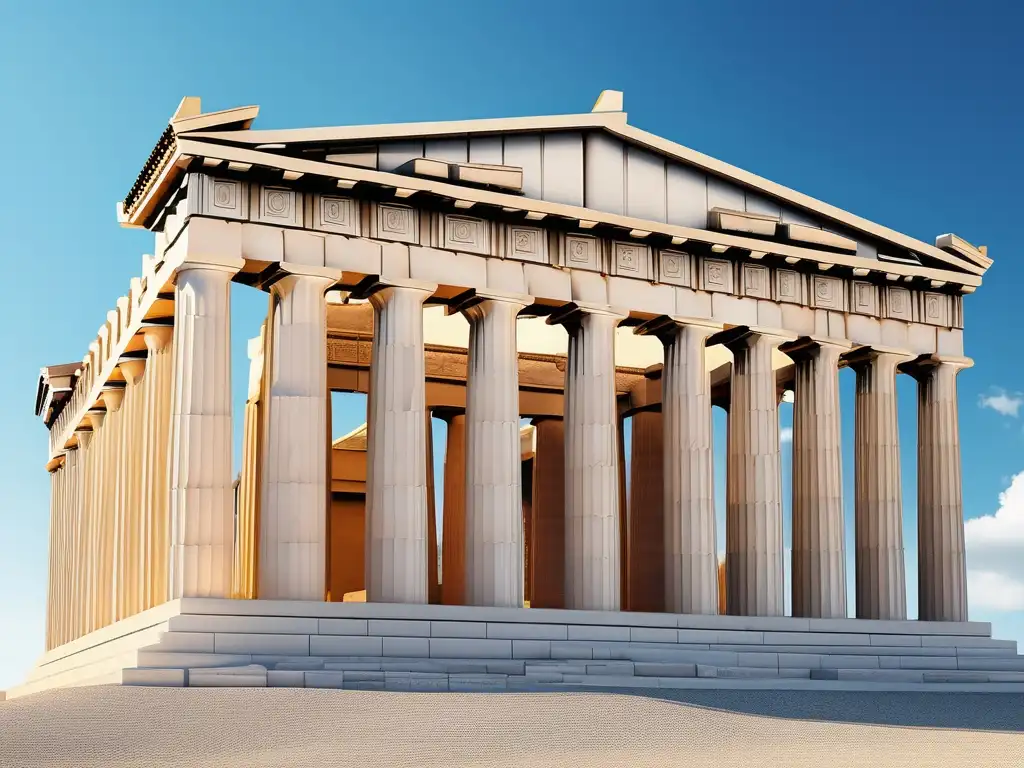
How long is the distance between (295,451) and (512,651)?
7.48 m

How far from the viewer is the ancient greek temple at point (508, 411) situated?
36.4 metres

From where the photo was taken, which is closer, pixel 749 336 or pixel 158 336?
pixel 158 336

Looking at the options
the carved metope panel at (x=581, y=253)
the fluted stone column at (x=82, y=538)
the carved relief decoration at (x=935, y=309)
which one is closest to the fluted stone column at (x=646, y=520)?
the carved relief decoration at (x=935, y=309)

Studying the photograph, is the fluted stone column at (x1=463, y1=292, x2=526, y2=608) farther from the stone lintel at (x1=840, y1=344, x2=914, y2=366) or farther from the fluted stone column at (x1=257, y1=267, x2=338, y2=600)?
the stone lintel at (x1=840, y1=344, x2=914, y2=366)

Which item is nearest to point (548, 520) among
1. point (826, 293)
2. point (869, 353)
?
point (869, 353)

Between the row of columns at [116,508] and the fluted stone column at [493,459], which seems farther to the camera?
the row of columns at [116,508]

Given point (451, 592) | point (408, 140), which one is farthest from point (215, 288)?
point (451, 592)

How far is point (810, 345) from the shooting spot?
46781 mm

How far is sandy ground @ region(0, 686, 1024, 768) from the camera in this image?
954 inches

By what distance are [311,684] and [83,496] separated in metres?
28.3

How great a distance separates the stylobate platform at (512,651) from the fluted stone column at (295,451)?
147cm

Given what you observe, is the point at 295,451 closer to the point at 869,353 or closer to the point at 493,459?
the point at 493,459

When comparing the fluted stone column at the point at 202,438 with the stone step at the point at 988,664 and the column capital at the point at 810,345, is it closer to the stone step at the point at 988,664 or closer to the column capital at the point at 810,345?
the column capital at the point at 810,345

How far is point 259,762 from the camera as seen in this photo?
2336cm
